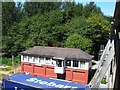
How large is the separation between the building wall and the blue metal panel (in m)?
1.71

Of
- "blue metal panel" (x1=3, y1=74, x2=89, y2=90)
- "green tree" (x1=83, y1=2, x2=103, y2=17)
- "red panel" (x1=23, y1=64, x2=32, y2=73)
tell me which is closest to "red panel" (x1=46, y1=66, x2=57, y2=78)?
"red panel" (x1=23, y1=64, x2=32, y2=73)

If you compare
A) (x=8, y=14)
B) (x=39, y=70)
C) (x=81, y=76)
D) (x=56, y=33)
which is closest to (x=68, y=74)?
(x=81, y=76)

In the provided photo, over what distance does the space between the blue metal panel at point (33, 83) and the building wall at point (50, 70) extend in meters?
1.71

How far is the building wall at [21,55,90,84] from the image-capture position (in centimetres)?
628

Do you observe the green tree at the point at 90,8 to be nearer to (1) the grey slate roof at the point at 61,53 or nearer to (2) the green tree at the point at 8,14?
(2) the green tree at the point at 8,14

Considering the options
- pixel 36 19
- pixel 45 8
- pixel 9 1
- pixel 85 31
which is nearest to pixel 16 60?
pixel 36 19

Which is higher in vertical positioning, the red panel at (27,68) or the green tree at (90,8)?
the green tree at (90,8)

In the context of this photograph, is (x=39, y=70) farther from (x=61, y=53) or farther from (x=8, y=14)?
(x=8, y=14)

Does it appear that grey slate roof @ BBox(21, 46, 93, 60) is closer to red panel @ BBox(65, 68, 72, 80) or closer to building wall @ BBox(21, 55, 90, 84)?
building wall @ BBox(21, 55, 90, 84)

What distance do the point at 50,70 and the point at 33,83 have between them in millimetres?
2201

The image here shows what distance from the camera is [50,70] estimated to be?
22.2 feet

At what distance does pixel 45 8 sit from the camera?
41.0ft

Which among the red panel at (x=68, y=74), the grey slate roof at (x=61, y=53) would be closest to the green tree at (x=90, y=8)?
the grey slate roof at (x=61, y=53)

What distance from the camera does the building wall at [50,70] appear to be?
6.28m
